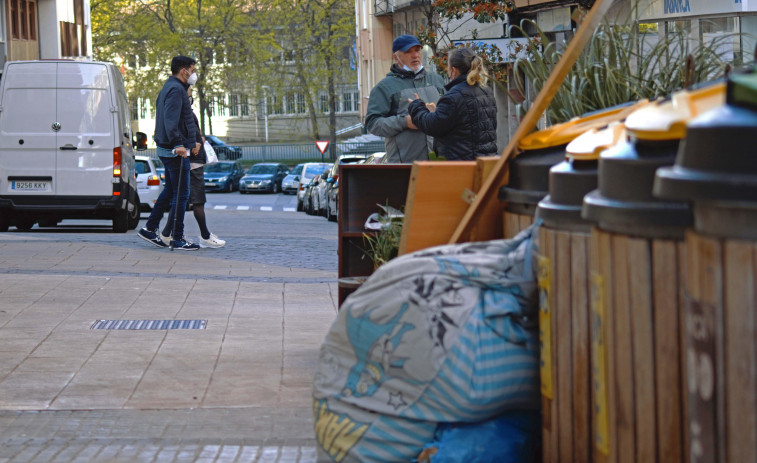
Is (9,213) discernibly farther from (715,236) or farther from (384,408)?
(715,236)

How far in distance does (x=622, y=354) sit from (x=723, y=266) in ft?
2.40

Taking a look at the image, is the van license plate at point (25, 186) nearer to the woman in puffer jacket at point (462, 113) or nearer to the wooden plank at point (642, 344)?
the woman in puffer jacket at point (462, 113)

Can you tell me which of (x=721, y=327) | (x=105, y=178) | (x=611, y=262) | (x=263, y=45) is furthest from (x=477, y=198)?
(x=263, y=45)

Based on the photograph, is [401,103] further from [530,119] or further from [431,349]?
[431,349]

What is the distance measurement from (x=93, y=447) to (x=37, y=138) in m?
14.2

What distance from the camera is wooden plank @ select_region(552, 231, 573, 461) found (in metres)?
3.60

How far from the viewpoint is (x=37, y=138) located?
18.3 meters

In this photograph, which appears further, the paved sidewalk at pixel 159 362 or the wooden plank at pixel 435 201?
the wooden plank at pixel 435 201

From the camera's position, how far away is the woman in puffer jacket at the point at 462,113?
7172mm

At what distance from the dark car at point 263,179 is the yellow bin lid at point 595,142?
57.2 m

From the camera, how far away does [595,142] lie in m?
3.58

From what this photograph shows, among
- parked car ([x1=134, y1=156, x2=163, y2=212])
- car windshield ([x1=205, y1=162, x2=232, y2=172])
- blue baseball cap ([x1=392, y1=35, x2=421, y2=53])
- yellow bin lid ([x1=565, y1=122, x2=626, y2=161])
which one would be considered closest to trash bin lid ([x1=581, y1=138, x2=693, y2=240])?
yellow bin lid ([x1=565, y1=122, x2=626, y2=161])

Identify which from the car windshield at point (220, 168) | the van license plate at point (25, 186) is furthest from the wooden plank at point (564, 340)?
the car windshield at point (220, 168)

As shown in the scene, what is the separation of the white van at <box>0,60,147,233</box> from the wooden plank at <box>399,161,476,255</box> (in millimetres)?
13747
